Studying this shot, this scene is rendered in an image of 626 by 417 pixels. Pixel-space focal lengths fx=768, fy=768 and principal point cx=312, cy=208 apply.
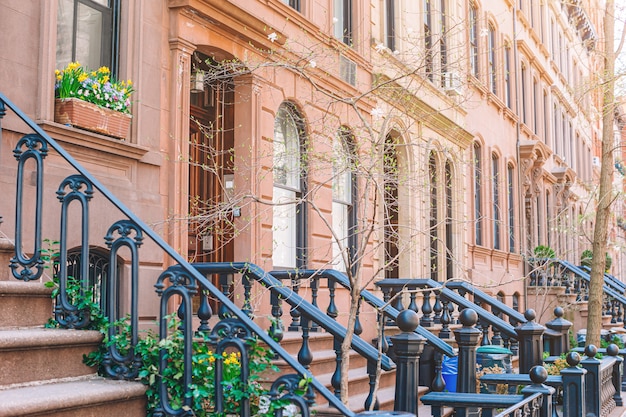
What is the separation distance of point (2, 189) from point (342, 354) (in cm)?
318

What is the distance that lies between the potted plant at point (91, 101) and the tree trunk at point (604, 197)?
7.11m

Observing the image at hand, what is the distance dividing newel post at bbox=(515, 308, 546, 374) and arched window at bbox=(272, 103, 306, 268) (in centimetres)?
362

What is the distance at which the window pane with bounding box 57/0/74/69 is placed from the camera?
745cm

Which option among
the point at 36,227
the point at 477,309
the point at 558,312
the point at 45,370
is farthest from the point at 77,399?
the point at 477,309

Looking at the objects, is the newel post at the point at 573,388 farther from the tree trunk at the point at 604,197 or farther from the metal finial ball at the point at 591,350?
the tree trunk at the point at 604,197

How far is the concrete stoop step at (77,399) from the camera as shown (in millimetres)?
4008

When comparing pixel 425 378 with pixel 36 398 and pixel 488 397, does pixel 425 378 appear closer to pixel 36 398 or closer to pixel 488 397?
pixel 488 397

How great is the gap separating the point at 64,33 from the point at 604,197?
26.0ft

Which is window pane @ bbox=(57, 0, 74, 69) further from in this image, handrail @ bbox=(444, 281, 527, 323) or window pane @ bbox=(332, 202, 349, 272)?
window pane @ bbox=(332, 202, 349, 272)

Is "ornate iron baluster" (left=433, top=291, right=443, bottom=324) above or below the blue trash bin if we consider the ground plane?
above

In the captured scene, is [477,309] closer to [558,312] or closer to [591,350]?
[558,312]

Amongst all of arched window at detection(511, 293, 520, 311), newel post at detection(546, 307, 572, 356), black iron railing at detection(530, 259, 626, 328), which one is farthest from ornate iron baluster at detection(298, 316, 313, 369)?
arched window at detection(511, 293, 520, 311)

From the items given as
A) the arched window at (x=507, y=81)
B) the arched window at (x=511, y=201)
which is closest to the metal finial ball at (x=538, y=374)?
the arched window at (x=511, y=201)

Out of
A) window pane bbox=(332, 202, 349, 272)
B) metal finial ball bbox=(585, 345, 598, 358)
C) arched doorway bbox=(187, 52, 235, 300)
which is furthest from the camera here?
window pane bbox=(332, 202, 349, 272)
